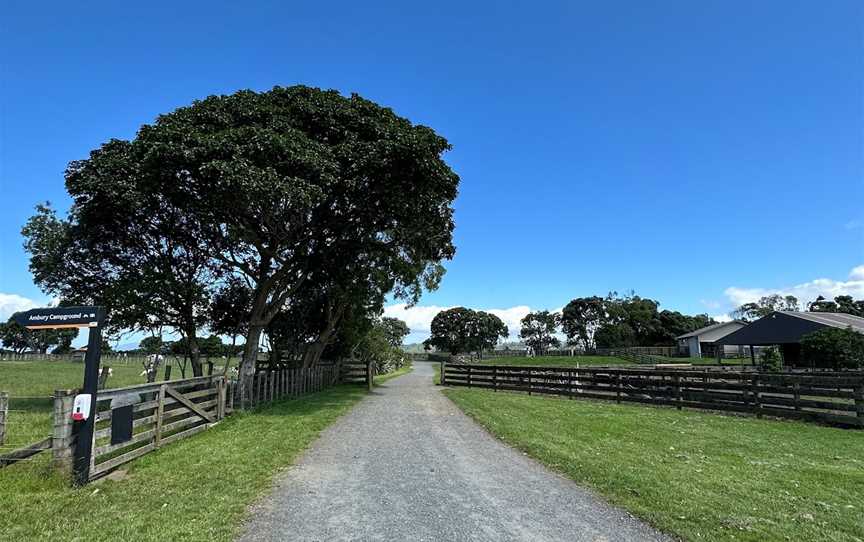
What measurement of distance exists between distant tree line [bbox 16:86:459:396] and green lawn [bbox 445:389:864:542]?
23.8 ft

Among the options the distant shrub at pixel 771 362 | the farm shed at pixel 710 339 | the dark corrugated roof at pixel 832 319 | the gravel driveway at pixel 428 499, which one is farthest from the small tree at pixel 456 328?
the gravel driveway at pixel 428 499

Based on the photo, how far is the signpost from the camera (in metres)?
5.98

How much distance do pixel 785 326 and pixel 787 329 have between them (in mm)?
407

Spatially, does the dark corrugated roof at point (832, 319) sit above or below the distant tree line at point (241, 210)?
below

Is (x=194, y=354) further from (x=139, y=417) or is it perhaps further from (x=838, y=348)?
(x=838, y=348)

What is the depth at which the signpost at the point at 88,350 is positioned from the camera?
19.6 feet

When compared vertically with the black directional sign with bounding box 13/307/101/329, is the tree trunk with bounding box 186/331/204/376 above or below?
below

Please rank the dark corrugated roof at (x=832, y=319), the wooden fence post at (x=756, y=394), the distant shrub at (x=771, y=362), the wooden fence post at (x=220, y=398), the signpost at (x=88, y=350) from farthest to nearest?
the dark corrugated roof at (x=832, y=319), the distant shrub at (x=771, y=362), the wooden fence post at (x=756, y=394), the wooden fence post at (x=220, y=398), the signpost at (x=88, y=350)

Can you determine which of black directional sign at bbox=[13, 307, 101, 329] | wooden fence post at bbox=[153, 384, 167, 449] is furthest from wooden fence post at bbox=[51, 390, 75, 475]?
wooden fence post at bbox=[153, 384, 167, 449]

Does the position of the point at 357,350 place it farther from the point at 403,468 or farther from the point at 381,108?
the point at 403,468

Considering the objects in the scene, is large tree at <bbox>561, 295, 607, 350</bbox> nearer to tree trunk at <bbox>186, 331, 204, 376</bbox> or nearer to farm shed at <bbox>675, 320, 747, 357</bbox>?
farm shed at <bbox>675, 320, 747, 357</bbox>

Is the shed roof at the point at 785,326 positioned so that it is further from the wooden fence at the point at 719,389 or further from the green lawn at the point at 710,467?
the green lawn at the point at 710,467

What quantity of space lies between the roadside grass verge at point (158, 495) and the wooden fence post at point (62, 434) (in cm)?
17

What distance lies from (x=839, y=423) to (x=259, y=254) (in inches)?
679
